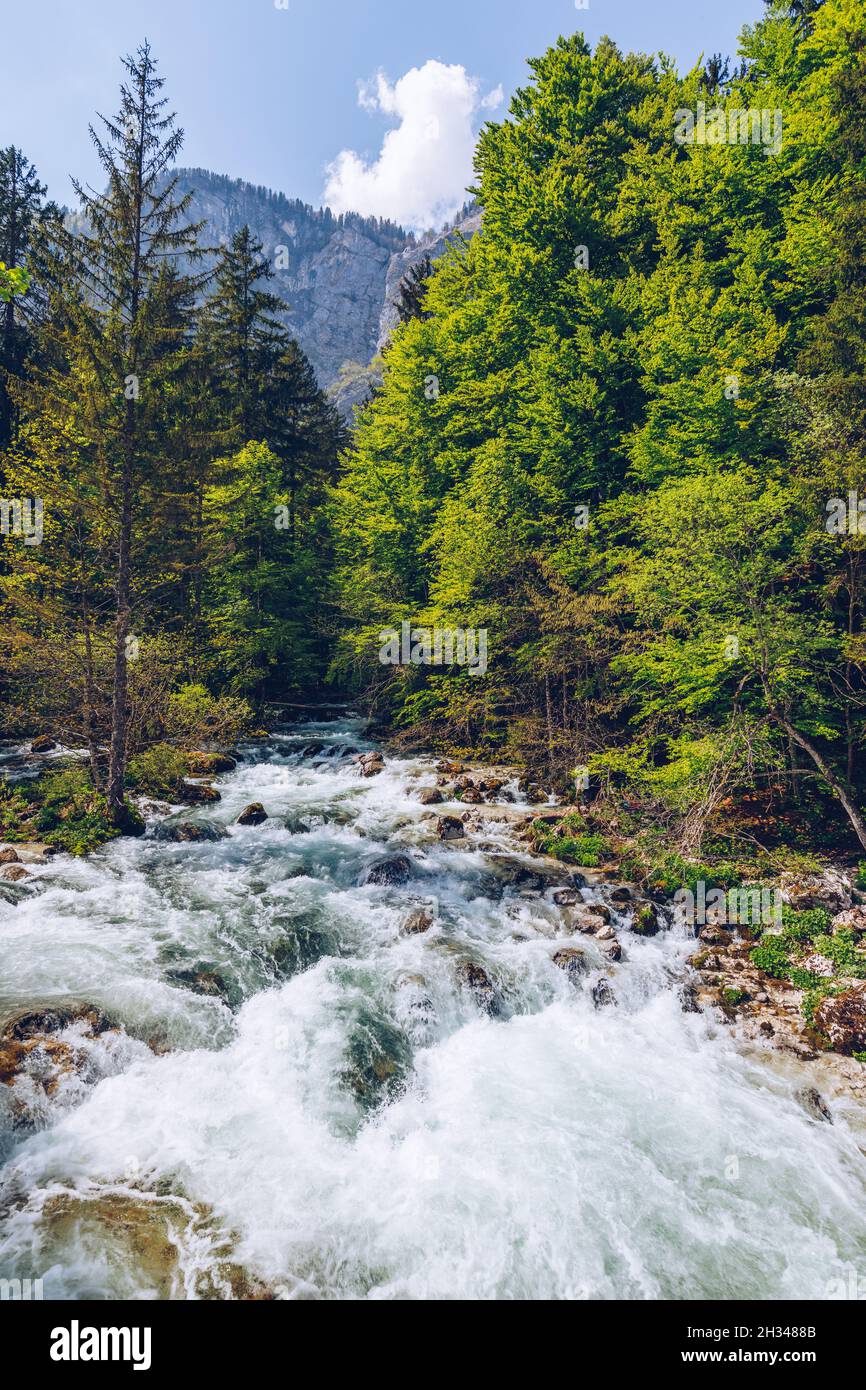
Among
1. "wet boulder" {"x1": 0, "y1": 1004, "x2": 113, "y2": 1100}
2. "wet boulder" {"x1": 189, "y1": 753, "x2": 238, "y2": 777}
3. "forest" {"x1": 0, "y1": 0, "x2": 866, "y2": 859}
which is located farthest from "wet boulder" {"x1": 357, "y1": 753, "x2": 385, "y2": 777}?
"wet boulder" {"x1": 0, "y1": 1004, "x2": 113, "y2": 1100}

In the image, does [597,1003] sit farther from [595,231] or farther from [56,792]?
[595,231]

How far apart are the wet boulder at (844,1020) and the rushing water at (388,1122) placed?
2.77 feet

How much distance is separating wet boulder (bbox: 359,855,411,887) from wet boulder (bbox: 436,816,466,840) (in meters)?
1.72

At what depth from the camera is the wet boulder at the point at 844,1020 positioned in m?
7.76

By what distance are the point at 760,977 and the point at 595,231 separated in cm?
2094

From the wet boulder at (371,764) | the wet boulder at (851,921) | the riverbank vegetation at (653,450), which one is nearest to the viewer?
the wet boulder at (851,921)

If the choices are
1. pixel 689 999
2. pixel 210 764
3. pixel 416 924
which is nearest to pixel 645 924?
pixel 689 999

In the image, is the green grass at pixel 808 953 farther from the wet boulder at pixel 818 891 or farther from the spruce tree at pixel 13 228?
the spruce tree at pixel 13 228

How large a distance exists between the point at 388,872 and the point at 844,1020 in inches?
308

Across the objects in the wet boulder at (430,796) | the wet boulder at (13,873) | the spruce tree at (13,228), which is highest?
the spruce tree at (13,228)

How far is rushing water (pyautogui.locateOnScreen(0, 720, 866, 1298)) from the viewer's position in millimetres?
5203

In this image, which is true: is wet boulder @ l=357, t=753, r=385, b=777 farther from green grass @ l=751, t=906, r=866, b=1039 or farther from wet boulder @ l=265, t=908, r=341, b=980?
green grass @ l=751, t=906, r=866, b=1039

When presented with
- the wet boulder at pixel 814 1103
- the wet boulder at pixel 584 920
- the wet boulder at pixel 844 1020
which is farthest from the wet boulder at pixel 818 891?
the wet boulder at pixel 814 1103

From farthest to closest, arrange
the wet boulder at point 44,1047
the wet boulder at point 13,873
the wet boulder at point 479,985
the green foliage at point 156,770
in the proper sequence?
1. the green foliage at point 156,770
2. the wet boulder at point 13,873
3. the wet boulder at point 479,985
4. the wet boulder at point 44,1047
